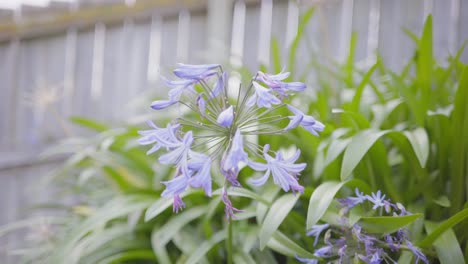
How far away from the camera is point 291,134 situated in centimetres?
147

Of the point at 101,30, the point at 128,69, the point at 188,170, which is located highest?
the point at 101,30

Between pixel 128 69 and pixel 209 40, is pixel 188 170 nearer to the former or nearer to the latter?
pixel 209 40

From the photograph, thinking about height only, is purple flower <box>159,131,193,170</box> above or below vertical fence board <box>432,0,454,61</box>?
below

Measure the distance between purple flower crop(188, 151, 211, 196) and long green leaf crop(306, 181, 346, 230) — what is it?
0.27 metres

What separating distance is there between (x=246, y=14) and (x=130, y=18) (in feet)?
2.30

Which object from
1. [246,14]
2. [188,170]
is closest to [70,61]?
[246,14]

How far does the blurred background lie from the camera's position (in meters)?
2.67

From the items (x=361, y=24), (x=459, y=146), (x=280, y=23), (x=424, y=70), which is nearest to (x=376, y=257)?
(x=459, y=146)

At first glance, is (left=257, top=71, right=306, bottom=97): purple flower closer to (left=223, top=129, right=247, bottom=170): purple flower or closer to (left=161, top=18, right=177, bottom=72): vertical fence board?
(left=223, top=129, right=247, bottom=170): purple flower

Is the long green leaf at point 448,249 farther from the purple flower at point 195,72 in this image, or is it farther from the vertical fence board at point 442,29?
the vertical fence board at point 442,29

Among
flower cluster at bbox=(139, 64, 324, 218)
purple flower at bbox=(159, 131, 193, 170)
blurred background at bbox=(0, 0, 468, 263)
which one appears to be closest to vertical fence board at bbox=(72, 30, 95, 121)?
blurred background at bbox=(0, 0, 468, 263)

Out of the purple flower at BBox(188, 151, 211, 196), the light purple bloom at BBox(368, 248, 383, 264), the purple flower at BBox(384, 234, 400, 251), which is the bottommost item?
the light purple bloom at BBox(368, 248, 383, 264)

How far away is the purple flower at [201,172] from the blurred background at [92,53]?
1.83m

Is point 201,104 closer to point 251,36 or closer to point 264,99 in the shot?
point 264,99
